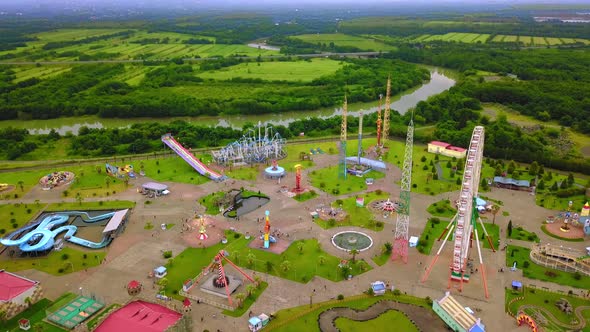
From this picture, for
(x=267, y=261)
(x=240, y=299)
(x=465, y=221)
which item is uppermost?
(x=465, y=221)

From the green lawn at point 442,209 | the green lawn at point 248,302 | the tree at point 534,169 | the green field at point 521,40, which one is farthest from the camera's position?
the green field at point 521,40

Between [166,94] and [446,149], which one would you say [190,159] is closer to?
[446,149]

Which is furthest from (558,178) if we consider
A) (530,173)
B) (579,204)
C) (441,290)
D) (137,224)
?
(137,224)

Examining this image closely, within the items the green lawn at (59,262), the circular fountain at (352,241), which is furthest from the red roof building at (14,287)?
the circular fountain at (352,241)

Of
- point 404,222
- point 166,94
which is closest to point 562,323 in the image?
point 404,222

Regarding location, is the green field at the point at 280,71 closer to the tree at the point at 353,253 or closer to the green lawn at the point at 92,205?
the green lawn at the point at 92,205

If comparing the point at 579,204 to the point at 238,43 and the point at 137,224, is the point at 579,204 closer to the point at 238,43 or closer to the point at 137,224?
the point at 137,224
